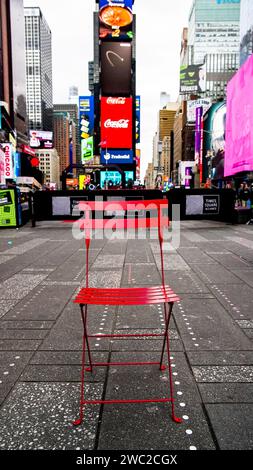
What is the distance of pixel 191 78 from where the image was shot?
448ft

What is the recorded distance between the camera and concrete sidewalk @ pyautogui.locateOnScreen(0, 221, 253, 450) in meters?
2.50

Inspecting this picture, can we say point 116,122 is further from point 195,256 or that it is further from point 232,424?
point 232,424

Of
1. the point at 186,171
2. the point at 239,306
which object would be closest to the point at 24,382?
the point at 239,306

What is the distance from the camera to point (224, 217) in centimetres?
1758

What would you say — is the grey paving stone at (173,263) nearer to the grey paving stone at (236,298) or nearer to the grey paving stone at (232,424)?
the grey paving stone at (236,298)

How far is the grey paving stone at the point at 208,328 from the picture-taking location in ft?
13.1

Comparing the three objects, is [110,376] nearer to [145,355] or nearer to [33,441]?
[145,355]

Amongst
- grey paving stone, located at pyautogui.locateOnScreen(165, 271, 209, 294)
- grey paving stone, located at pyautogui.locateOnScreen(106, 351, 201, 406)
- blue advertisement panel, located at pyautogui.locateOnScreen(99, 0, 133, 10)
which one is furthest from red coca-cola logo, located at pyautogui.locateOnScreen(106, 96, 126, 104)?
grey paving stone, located at pyautogui.locateOnScreen(106, 351, 201, 406)

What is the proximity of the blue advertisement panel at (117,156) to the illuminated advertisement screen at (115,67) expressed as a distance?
7.83 m

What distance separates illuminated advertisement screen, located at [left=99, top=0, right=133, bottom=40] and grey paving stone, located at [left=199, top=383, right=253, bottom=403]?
181ft

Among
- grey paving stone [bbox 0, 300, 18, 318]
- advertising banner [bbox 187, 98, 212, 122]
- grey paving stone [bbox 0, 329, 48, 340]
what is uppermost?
advertising banner [bbox 187, 98, 212, 122]

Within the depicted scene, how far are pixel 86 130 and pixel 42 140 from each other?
34.9m

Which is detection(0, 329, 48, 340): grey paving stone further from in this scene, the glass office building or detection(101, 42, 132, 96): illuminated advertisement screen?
the glass office building
